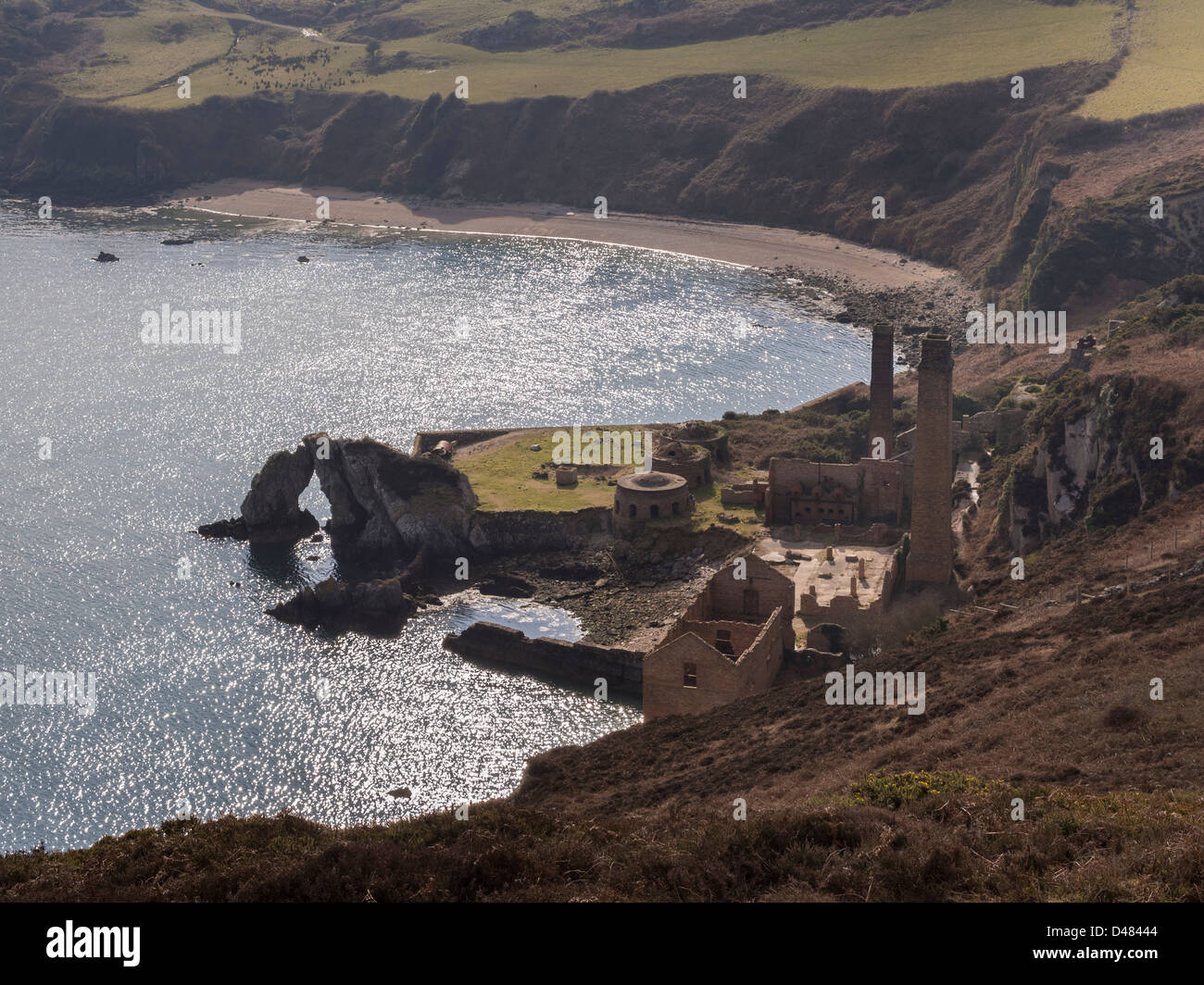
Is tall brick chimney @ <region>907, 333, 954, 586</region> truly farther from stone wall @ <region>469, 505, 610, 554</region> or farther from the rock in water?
the rock in water

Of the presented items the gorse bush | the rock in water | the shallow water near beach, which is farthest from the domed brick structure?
the gorse bush

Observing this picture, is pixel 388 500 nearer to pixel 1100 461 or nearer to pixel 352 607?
pixel 352 607

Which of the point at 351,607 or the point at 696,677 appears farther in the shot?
the point at 351,607

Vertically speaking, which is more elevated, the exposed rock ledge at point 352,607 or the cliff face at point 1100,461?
the cliff face at point 1100,461

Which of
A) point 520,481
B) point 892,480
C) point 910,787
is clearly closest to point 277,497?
point 520,481

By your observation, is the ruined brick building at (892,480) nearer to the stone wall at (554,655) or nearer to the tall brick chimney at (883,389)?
the tall brick chimney at (883,389)

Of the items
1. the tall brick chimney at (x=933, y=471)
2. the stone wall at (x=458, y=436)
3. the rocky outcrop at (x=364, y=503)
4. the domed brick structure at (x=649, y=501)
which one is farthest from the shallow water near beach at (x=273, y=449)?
the tall brick chimney at (x=933, y=471)
